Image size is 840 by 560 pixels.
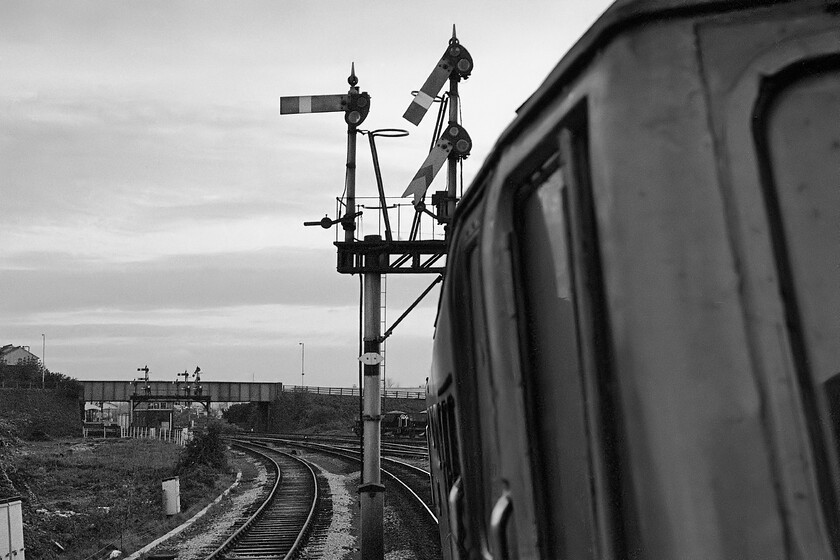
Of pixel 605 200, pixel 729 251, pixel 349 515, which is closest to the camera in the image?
pixel 729 251

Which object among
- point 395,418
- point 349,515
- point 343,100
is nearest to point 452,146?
point 343,100

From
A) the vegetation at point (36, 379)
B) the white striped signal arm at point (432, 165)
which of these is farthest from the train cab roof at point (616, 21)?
the vegetation at point (36, 379)

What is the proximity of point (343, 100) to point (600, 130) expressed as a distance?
9.07m

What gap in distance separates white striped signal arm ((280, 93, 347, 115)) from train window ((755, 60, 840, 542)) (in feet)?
30.2

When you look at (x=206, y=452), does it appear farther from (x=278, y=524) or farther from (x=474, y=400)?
(x=474, y=400)

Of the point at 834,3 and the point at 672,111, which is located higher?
the point at 834,3

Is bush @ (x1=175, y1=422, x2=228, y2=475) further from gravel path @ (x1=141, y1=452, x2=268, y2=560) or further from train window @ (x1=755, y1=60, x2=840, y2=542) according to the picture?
train window @ (x1=755, y1=60, x2=840, y2=542)

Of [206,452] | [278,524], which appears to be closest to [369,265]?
[278,524]

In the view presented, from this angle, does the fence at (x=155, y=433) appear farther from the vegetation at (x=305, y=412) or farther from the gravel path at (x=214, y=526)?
the gravel path at (x=214, y=526)

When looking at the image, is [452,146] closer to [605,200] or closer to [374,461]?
[374,461]

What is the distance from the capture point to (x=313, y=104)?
407 inches

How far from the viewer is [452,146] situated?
9.23 metres

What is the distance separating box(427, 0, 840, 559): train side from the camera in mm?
1422

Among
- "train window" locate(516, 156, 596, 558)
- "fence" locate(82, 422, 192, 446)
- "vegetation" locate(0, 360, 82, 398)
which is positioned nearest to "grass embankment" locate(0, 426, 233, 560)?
"train window" locate(516, 156, 596, 558)
